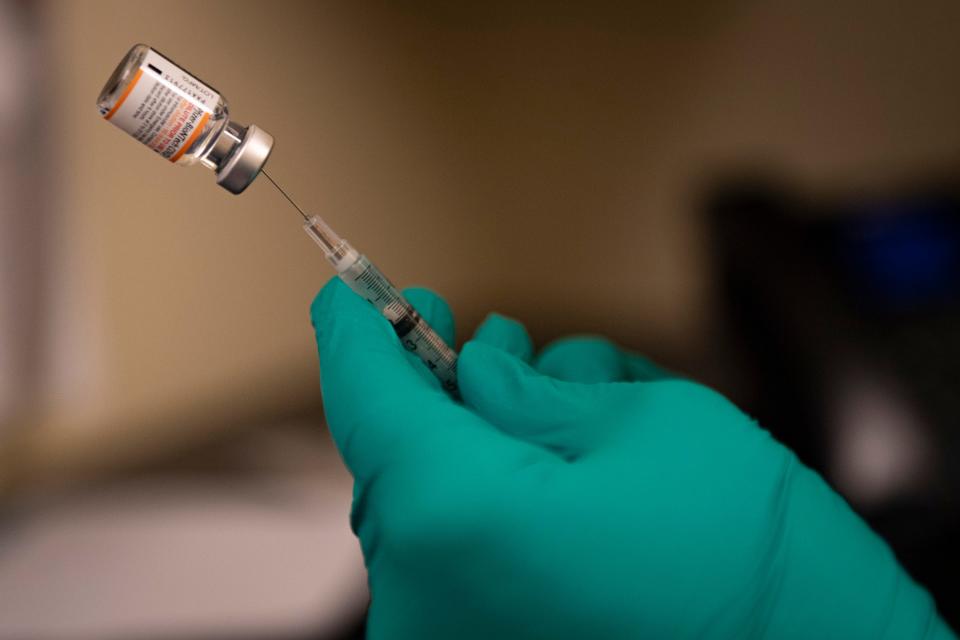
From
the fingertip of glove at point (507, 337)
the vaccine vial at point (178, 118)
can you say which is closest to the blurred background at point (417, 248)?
the fingertip of glove at point (507, 337)

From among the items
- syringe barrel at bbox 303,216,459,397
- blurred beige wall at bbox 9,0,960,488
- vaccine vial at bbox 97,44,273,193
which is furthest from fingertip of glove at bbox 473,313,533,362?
blurred beige wall at bbox 9,0,960,488

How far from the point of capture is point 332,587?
97 cm

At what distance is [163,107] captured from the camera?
0.49m

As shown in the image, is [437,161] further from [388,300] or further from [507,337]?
[388,300]

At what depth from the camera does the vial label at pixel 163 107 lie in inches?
18.8

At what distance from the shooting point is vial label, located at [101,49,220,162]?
48 centimetres

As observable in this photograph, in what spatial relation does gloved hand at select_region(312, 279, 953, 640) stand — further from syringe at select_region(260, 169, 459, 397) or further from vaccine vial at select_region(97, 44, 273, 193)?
vaccine vial at select_region(97, 44, 273, 193)

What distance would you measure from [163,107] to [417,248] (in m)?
1.49

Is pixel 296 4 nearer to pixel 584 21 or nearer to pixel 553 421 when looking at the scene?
pixel 584 21

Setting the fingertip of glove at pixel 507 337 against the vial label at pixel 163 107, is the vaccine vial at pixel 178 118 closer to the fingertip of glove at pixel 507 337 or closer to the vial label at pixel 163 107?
the vial label at pixel 163 107

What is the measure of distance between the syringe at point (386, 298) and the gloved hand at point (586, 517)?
35 millimetres

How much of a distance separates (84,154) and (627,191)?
175 cm

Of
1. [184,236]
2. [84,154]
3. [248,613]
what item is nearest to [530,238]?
[184,236]

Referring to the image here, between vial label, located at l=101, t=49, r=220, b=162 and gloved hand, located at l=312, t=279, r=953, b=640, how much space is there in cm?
20
